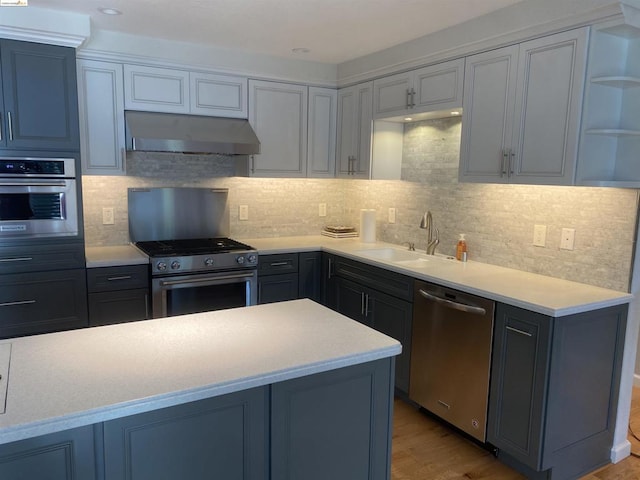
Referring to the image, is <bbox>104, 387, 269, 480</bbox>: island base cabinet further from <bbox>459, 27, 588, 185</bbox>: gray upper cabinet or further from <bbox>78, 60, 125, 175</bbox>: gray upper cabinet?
<bbox>78, 60, 125, 175</bbox>: gray upper cabinet

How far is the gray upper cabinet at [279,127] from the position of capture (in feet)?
13.0

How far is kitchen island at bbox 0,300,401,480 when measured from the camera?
1255 millimetres

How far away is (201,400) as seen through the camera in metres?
1.40

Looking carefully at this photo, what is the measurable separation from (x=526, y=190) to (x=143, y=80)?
109 inches

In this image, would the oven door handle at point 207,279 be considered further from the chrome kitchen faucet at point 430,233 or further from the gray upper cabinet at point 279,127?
the chrome kitchen faucet at point 430,233

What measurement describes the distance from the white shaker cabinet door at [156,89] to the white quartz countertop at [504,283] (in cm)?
127

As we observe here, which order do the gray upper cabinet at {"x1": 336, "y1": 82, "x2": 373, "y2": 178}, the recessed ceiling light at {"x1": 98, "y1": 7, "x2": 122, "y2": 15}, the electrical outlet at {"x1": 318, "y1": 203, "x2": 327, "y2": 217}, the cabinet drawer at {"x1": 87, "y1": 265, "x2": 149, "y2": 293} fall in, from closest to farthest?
the recessed ceiling light at {"x1": 98, "y1": 7, "x2": 122, "y2": 15} < the cabinet drawer at {"x1": 87, "y1": 265, "x2": 149, "y2": 293} < the gray upper cabinet at {"x1": 336, "y1": 82, "x2": 373, "y2": 178} < the electrical outlet at {"x1": 318, "y1": 203, "x2": 327, "y2": 217}

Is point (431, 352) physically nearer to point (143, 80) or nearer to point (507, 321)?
point (507, 321)

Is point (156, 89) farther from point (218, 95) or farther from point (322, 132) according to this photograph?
point (322, 132)

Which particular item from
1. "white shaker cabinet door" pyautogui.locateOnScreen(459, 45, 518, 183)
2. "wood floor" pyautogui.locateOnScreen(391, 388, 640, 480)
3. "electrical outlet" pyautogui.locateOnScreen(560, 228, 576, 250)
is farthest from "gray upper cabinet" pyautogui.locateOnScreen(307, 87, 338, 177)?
"wood floor" pyautogui.locateOnScreen(391, 388, 640, 480)

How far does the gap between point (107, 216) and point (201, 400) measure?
275 cm

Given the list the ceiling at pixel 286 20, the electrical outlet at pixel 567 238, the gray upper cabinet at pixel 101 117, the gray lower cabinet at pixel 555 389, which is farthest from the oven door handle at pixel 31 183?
the electrical outlet at pixel 567 238

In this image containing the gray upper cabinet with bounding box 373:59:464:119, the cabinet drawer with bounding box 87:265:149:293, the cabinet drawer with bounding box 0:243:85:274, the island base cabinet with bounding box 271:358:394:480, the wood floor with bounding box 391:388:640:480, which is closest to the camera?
the island base cabinet with bounding box 271:358:394:480

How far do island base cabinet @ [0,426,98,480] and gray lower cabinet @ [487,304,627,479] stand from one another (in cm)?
195
